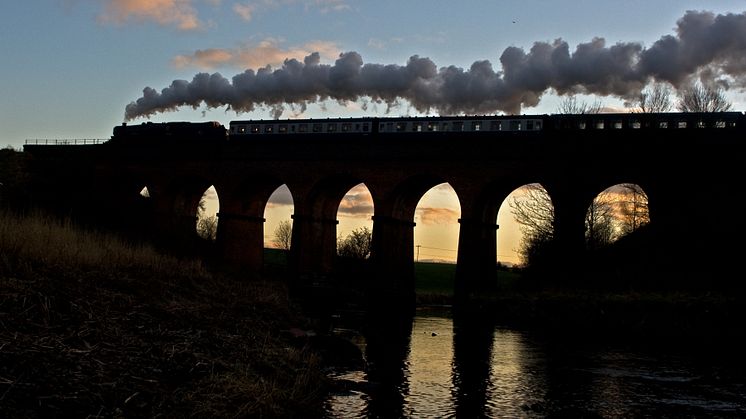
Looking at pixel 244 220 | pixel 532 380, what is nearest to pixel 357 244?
pixel 244 220

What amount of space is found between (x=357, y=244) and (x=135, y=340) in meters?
55.9

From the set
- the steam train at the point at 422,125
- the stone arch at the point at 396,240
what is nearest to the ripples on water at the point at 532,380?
the steam train at the point at 422,125

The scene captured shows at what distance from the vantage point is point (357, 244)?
65250 mm

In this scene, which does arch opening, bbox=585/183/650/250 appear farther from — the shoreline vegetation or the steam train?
the shoreline vegetation

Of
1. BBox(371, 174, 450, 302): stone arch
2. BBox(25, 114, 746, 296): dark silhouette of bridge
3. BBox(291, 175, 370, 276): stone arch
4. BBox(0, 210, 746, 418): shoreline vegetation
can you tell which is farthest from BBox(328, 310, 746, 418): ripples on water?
BBox(291, 175, 370, 276): stone arch

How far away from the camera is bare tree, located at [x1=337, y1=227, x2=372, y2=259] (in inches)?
2397

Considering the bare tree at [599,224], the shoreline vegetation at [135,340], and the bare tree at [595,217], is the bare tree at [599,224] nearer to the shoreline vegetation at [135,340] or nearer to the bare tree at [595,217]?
the bare tree at [595,217]

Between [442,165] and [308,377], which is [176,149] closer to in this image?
[442,165]

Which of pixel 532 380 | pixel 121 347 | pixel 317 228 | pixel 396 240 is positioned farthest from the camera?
pixel 317 228

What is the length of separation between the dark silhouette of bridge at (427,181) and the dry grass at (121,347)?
55.2 ft

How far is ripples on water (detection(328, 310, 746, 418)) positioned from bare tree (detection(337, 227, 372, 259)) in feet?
124

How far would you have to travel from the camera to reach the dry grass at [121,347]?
7156mm

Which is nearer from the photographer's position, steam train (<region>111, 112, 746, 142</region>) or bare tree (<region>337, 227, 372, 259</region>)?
steam train (<region>111, 112, 746, 142</region>)

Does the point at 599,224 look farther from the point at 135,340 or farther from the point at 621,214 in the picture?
the point at 135,340
